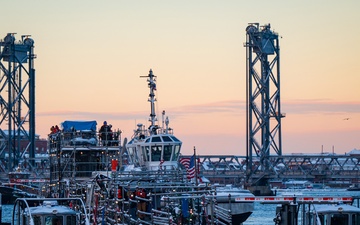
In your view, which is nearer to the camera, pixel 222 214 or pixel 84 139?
pixel 222 214

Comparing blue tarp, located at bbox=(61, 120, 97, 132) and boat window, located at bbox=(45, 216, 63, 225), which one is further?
blue tarp, located at bbox=(61, 120, 97, 132)

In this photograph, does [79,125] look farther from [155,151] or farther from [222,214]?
[222,214]

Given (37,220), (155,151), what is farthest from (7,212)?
(37,220)

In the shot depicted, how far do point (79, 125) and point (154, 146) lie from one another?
22.5 feet

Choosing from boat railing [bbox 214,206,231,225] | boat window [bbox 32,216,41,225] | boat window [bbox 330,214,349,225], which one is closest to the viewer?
boat window [bbox 32,216,41,225]

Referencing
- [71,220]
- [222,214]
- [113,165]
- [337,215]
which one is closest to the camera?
[71,220]

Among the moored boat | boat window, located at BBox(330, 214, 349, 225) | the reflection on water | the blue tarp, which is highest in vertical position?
the blue tarp

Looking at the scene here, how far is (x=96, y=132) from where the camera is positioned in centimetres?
6931

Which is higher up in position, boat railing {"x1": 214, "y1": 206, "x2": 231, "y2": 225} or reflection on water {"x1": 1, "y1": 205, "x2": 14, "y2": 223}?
boat railing {"x1": 214, "y1": 206, "x2": 231, "y2": 225}

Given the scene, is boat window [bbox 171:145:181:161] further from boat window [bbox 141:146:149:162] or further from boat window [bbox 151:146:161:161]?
boat window [bbox 141:146:149:162]

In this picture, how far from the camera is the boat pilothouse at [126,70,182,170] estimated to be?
6619cm

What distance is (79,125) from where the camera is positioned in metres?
71.0

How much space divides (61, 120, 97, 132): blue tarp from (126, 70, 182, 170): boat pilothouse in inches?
150

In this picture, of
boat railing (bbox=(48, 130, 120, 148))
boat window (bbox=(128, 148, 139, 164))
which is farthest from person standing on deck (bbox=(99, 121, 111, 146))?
boat window (bbox=(128, 148, 139, 164))
